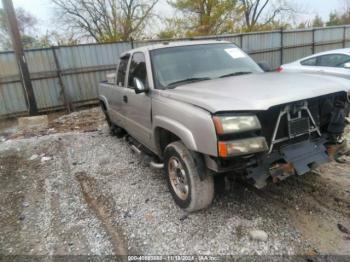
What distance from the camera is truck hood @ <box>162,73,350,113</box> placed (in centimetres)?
→ 227

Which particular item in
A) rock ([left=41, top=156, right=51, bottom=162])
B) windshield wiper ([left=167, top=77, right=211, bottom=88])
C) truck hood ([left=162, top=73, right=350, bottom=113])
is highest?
windshield wiper ([left=167, top=77, right=211, bottom=88])

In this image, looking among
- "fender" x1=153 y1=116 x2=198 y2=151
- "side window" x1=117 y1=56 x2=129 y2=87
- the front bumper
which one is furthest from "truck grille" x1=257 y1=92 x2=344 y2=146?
"side window" x1=117 y1=56 x2=129 y2=87

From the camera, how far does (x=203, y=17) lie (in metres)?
21.8

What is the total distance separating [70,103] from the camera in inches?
391

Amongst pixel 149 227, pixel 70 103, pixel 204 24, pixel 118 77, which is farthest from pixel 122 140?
pixel 204 24

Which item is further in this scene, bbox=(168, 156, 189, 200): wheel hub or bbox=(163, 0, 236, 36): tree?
bbox=(163, 0, 236, 36): tree

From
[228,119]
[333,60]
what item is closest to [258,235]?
[228,119]

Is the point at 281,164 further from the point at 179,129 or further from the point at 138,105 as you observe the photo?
the point at 138,105

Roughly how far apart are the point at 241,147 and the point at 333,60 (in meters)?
6.60

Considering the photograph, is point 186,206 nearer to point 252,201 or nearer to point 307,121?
point 252,201

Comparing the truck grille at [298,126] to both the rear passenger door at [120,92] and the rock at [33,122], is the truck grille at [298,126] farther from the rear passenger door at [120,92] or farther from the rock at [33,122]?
the rock at [33,122]

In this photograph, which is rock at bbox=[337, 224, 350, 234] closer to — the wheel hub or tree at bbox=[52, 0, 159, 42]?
the wheel hub

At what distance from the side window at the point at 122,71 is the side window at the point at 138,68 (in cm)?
38

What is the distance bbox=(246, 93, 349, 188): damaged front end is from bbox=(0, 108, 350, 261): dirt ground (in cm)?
60
